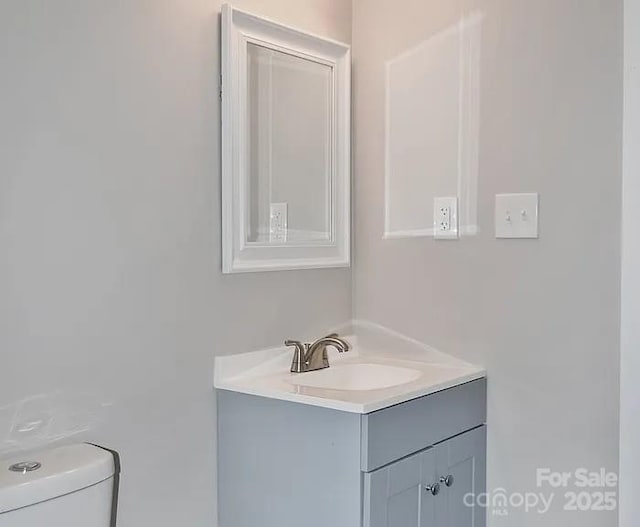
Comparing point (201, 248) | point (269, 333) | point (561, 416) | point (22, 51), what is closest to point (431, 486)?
point (561, 416)

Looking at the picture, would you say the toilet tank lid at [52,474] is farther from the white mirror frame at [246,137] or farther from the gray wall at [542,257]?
the gray wall at [542,257]

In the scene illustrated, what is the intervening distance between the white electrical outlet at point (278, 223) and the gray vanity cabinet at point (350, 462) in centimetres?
43

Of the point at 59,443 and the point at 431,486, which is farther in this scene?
the point at 431,486

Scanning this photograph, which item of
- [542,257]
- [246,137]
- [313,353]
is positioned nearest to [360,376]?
[313,353]

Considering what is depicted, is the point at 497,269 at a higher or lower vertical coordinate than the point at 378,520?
higher

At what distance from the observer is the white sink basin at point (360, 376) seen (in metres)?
1.90

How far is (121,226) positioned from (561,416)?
3.75 feet

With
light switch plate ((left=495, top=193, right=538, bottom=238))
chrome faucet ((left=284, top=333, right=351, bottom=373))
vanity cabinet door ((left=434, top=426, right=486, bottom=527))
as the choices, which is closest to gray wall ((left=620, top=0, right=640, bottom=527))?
light switch plate ((left=495, top=193, right=538, bottom=238))

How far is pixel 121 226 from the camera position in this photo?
1555 mm

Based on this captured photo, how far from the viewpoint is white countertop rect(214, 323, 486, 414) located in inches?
62.1

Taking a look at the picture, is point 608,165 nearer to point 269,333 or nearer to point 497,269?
point 497,269

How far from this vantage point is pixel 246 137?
1.82 m

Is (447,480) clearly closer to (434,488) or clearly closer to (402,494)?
(434,488)

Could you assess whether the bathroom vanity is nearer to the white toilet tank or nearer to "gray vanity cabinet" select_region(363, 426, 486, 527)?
"gray vanity cabinet" select_region(363, 426, 486, 527)
